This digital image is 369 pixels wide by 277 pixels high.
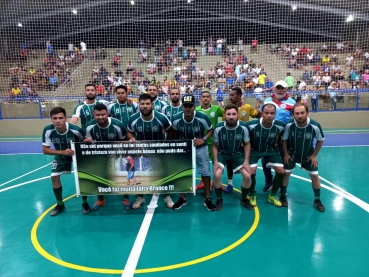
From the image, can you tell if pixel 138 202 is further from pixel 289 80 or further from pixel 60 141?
pixel 289 80

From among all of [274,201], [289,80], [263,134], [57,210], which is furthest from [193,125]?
[289,80]

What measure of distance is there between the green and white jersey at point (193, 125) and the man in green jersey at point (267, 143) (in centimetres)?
75

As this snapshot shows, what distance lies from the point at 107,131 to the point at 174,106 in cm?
148

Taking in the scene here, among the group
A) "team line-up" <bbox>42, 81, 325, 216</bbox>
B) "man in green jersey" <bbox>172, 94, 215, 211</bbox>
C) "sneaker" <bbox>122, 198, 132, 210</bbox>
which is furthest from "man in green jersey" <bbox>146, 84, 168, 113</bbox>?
"sneaker" <bbox>122, 198, 132, 210</bbox>

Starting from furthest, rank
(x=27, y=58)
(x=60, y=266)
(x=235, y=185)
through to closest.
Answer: (x=27, y=58)
(x=235, y=185)
(x=60, y=266)

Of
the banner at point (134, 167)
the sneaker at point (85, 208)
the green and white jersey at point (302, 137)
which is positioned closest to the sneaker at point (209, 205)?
the banner at point (134, 167)

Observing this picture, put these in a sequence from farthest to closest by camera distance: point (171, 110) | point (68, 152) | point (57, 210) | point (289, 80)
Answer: point (289, 80) < point (171, 110) < point (57, 210) < point (68, 152)

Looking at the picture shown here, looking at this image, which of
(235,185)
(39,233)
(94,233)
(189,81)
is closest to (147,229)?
(94,233)

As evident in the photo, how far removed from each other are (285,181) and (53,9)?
14.7m

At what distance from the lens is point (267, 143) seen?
16.3 ft

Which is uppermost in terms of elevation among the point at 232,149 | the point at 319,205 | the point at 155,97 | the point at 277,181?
the point at 155,97

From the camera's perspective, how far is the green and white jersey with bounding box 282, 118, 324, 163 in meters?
4.70

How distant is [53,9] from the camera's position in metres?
14.7

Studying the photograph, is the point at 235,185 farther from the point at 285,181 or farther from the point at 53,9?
the point at 53,9
